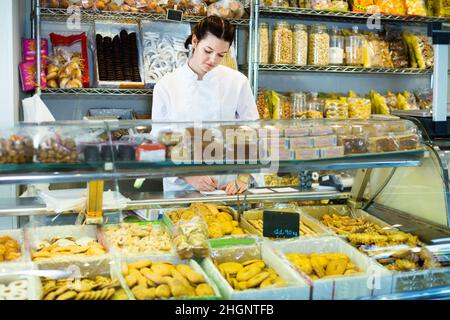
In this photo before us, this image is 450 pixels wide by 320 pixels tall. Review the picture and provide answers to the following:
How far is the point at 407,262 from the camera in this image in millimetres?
1945

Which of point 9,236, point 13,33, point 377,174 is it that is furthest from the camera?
point 13,33

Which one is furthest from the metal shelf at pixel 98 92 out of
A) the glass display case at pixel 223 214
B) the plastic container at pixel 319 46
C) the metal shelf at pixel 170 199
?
the metal shelf at pixel 170 199

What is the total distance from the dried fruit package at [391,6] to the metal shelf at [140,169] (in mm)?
2787

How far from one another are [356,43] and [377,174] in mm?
2199

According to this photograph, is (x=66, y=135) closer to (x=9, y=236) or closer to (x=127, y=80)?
(x=9, y=236)

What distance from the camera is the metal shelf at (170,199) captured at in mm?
2105

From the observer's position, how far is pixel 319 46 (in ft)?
14.1

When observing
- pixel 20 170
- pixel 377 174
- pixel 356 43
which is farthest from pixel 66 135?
pixel 356 43

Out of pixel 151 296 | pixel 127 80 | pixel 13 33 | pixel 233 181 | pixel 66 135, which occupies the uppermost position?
pixel 13 33

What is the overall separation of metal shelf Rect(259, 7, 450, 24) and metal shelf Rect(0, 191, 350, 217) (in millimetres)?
2070

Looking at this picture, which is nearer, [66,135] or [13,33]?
[66,135]

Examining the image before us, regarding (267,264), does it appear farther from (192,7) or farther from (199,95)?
(192,7)

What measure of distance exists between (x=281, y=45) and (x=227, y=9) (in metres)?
0.50

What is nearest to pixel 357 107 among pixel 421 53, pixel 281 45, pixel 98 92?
pixel 421 53
